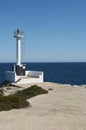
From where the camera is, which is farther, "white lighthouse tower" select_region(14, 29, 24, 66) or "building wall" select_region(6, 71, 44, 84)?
"white lighthouse tower" select_region(14, 29, 24, 66)

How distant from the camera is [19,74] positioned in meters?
48.3

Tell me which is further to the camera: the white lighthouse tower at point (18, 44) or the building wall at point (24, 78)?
the white lighthouse tower at point (18, 44)

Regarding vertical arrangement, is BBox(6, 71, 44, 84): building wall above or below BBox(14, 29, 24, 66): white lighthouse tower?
below

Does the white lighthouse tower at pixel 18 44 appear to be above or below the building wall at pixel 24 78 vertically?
above

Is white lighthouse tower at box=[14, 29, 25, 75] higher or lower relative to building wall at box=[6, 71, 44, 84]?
higher

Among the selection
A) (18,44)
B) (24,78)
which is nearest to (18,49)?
(18,44)

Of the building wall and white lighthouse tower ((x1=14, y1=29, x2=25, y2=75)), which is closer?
the building wall

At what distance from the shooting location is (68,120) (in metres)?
17.3

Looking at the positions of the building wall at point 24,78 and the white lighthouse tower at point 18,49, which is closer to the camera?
the building wall at point 24,78

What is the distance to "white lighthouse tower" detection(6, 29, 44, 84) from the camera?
44.8 metres

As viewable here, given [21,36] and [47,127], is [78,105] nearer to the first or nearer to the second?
[47,127]

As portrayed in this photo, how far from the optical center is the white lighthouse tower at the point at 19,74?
147ft

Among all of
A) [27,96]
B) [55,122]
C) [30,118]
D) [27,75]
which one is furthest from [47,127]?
[27,75]

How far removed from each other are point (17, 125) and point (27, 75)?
33.6 metres
